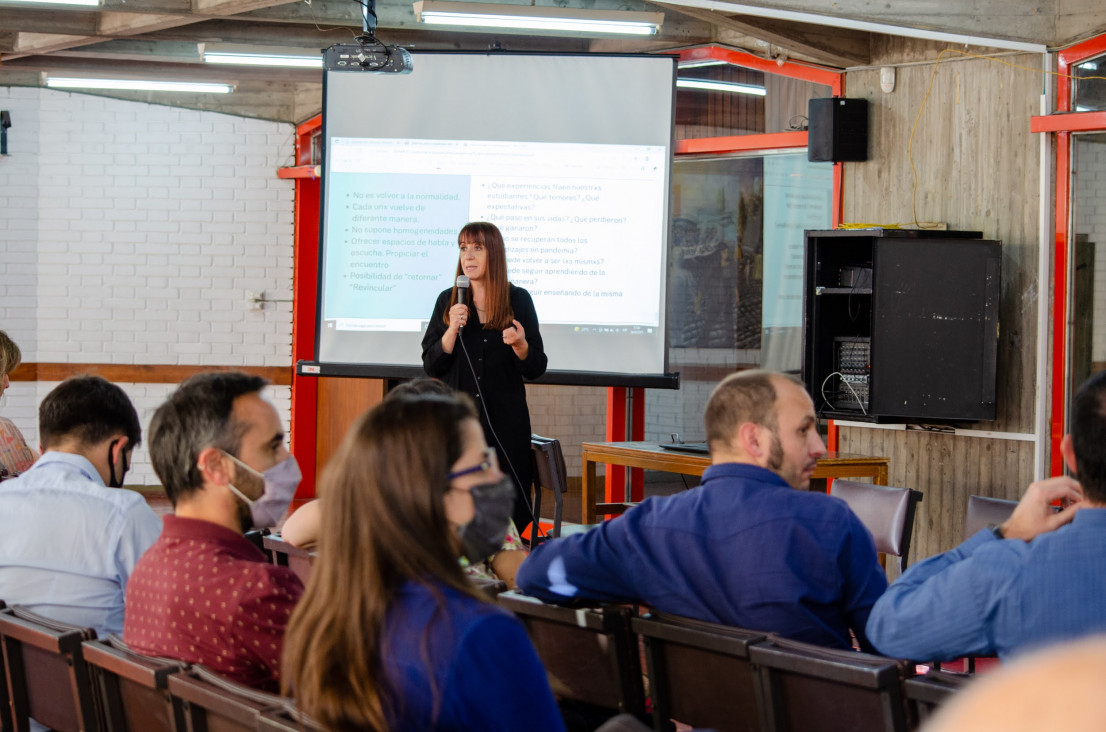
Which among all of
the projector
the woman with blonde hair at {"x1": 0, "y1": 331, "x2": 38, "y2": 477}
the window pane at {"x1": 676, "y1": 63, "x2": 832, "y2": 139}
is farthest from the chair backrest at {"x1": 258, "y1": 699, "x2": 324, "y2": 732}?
the window pane at {"x1": 676, "y1": 63, "x2": 832, "y2": 139}

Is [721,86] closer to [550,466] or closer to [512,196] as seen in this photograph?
[512,196]

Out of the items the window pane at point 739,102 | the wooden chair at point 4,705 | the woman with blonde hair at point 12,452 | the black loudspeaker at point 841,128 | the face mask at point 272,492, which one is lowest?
the wooden chair at point 4,705

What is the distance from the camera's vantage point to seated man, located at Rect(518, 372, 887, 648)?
2061 millimetres

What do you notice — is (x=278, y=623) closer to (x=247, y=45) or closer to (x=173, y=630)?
(x=173, y=630)

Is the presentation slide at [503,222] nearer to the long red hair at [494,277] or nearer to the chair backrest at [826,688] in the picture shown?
the long red hair at [494,277]

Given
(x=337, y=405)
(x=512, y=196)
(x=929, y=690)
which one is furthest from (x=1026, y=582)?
(x=337, y=405)

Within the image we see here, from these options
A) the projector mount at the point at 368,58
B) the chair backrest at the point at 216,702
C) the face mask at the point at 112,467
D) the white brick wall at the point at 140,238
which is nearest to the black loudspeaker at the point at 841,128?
the projector mount at the point at 368,58

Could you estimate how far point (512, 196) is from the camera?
603 cm

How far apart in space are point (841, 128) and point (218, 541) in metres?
5.08

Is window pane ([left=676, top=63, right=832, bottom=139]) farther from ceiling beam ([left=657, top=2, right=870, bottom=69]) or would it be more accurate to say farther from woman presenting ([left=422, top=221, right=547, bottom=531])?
woman presenting ([left=422, top=221, right=547, bottom=531])

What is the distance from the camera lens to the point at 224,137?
9.43 meters

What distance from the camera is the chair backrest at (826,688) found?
63.6 inches

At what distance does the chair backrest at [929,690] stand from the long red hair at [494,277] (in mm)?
2980

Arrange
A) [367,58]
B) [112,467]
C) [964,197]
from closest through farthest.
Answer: [112,467], [367,58], [964,197]
